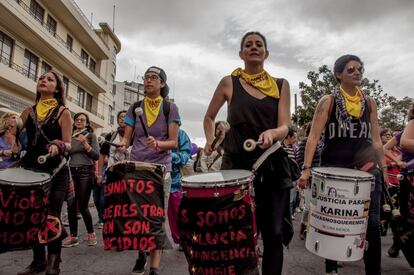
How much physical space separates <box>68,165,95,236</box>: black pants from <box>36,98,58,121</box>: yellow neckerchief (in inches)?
77.0

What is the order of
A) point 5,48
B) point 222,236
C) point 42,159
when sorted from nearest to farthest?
point 222,236 < point 42,159 < point 5,48

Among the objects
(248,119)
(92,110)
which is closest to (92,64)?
(92,110)

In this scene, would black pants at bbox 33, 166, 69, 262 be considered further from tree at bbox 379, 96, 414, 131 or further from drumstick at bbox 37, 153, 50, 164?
tree at bbox 379, 96, 414, 131

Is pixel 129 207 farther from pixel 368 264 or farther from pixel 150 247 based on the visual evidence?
pixel 368 264

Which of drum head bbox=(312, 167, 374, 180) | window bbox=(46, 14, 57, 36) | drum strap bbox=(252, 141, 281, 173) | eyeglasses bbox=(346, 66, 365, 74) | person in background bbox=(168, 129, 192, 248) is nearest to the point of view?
drum strap bbox=(252, 141, 281, 173)

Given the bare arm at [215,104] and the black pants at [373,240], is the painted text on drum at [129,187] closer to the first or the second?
the bare arm at [215,104]

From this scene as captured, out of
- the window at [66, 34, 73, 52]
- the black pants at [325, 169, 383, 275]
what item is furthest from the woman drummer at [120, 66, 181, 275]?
the window at [66, 34, 73, 52]

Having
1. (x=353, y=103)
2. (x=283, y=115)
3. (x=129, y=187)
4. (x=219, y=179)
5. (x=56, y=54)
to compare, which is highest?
(x=56, y=54)

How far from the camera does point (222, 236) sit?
2053 mm

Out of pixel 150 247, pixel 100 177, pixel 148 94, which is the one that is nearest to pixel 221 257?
pixel 150 247

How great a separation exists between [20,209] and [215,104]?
177cm

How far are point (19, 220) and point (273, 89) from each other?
226 cm

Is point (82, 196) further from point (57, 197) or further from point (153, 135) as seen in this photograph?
point (153, 135)

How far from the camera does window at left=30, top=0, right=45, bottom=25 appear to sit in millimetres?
20969
